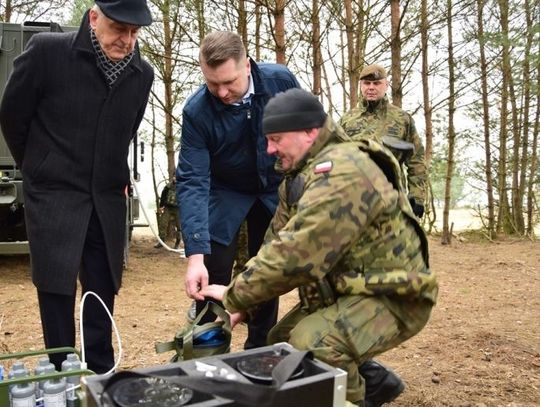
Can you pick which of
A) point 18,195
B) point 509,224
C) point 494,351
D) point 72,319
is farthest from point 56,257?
point 509,224

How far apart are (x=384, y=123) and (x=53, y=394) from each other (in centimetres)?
411

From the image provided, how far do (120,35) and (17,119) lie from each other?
23.9 inches

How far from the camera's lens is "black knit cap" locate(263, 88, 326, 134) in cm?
218

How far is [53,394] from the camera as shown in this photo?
1956 millimetres

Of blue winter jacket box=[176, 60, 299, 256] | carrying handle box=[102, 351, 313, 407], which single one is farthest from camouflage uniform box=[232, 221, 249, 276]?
carrying handle box=[102, 351, 313, 407]

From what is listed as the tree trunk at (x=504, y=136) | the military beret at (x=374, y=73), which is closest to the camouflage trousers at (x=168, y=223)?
the military beret at (x=374, y=73)

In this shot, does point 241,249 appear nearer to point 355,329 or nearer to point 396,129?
point 355,329

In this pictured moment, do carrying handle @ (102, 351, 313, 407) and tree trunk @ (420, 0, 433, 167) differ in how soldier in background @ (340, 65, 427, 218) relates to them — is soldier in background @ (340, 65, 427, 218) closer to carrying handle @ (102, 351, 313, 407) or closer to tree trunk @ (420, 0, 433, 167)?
carrying handle @ (102, 351, 313, 407)

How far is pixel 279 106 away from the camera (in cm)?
219

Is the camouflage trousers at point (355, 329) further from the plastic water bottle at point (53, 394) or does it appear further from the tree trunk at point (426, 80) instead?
the tree trunk at point (426, 80)

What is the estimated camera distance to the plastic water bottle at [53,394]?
1955 millimetres

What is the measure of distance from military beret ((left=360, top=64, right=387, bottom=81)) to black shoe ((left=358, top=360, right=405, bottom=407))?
10.4ft

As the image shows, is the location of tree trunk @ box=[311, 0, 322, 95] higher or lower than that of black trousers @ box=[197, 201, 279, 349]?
higher

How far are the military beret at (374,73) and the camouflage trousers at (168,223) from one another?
5113 millimetres
